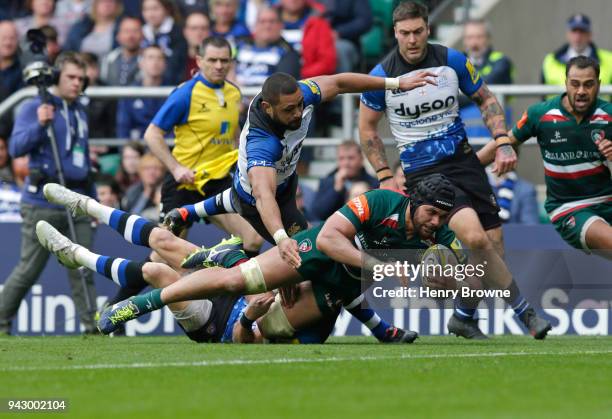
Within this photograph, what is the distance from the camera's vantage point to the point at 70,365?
7.75 m

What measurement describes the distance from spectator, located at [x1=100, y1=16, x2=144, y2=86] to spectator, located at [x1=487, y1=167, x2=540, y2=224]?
482 centimetres

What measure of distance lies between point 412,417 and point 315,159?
10.2 meters

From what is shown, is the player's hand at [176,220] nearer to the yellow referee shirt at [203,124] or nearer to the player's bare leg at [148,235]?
the player's bare leg at [148,235]

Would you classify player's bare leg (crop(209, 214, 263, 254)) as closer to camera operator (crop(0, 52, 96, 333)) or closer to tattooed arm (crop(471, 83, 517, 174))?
camera operator (crop(0, 52, 96, 333))

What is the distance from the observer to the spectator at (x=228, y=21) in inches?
645

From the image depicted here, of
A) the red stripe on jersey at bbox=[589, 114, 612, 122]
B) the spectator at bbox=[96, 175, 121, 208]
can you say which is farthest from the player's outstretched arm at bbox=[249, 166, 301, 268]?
the spectator at bbox=[96, 175, 121, 208]

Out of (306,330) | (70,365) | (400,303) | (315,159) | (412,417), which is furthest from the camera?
(315,159)

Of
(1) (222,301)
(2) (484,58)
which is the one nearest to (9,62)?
(2) (484,58)

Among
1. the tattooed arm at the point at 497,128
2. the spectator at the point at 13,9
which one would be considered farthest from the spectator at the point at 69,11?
the tattooed arm at the point at 497,128

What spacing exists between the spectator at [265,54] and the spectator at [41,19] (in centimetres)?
314

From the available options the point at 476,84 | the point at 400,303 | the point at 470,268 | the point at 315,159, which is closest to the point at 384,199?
the point at 470,268

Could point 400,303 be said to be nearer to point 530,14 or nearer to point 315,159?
point 315,159

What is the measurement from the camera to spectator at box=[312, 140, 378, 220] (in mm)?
14227

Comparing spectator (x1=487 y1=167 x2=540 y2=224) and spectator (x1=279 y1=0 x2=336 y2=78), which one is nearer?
spectator (x1=487 y1=167 x2=540 y2=224)
